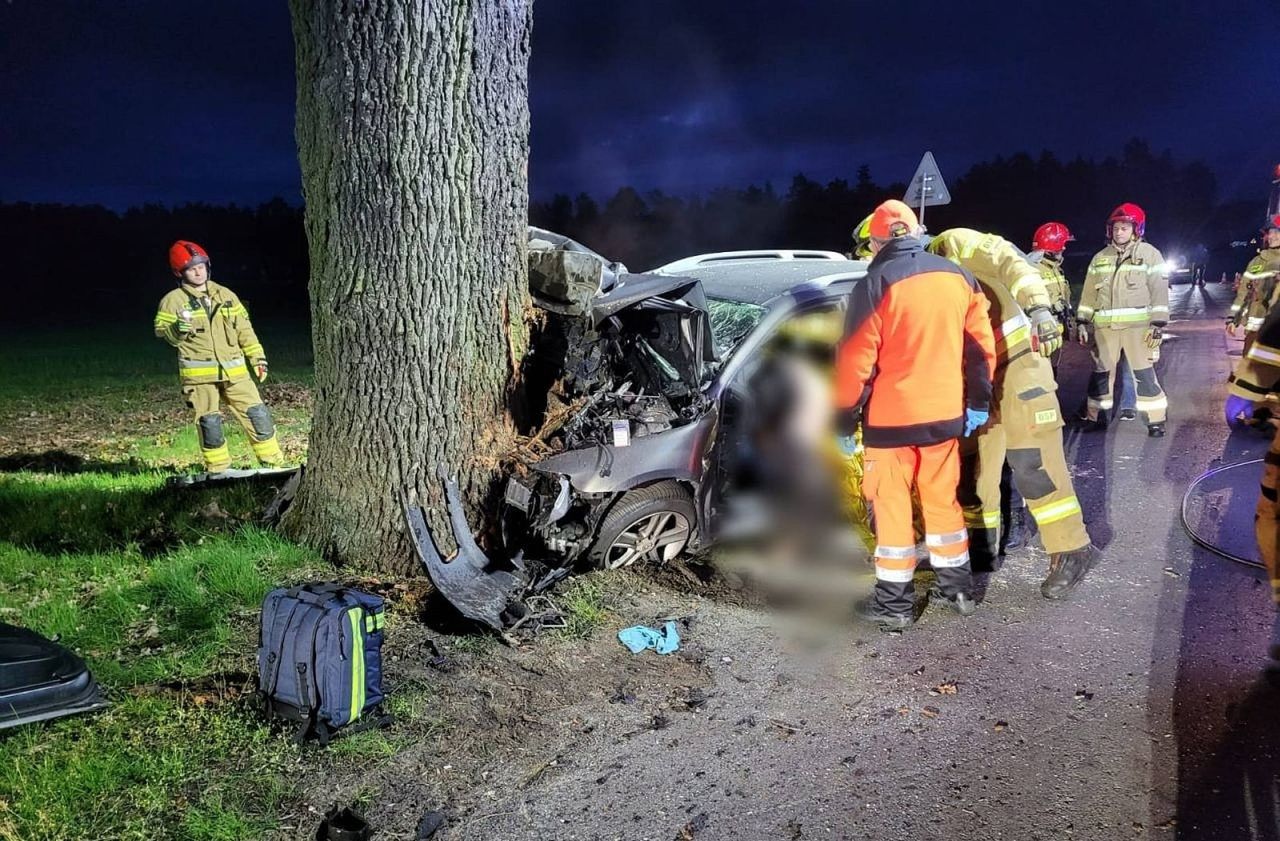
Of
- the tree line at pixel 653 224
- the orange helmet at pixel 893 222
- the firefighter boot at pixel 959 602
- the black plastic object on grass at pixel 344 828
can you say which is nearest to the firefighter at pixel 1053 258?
the orange helmet at pixel 893 222

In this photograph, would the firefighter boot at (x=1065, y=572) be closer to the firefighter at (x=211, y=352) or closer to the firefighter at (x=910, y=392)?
the firefighter at (x=910, y=392)

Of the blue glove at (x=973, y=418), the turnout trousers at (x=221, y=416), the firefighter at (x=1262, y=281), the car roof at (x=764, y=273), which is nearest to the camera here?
the blue glove at (x=973, y=418)

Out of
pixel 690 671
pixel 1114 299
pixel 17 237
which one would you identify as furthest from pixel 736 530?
pixel 17 237

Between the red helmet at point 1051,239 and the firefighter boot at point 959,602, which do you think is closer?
the firefighter boot at point 959,602

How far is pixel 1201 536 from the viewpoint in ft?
15.8

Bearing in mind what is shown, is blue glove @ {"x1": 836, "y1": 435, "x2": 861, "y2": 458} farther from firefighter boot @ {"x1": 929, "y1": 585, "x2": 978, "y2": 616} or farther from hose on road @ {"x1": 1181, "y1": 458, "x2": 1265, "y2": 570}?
hose on road @ {"x1": 1181, "y1": 458, "x2": 1265, "y2": 570}

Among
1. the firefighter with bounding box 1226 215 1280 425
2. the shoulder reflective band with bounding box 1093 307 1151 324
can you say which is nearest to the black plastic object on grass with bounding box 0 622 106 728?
the firefighter with bounding box 1226 215 1280 425

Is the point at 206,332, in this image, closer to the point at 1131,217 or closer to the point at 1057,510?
the point at 1057,510

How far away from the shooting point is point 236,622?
381cm

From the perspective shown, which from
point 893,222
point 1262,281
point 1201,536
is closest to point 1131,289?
point 1262,281

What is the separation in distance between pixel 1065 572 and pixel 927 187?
570cm

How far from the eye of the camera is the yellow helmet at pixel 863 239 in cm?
419

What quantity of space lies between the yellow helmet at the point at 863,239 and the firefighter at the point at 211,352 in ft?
16.1

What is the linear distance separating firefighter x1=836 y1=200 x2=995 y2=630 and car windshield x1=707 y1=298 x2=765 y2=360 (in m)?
0.88
